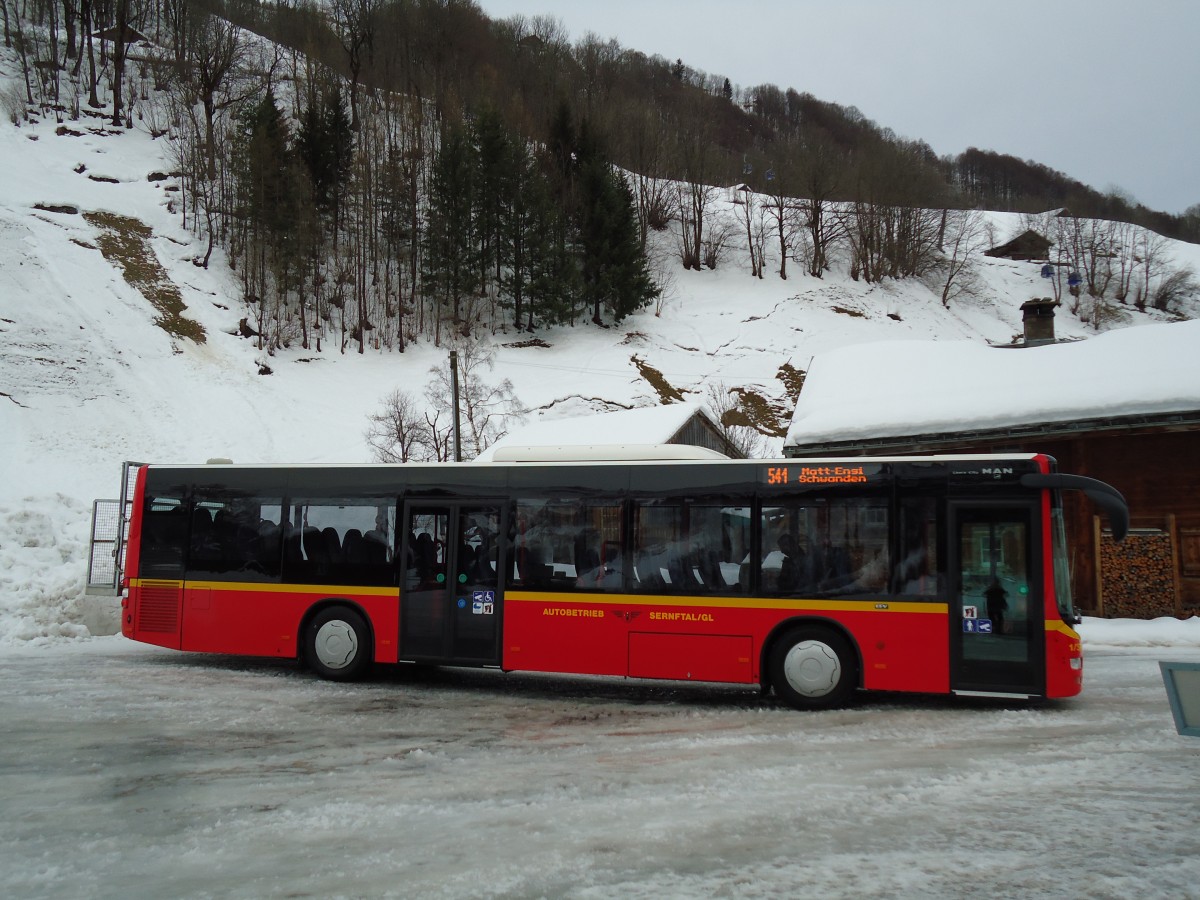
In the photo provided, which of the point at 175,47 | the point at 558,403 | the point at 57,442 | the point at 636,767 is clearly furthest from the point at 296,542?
the point at 175,47

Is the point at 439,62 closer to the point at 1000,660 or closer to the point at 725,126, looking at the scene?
the point at 725,126

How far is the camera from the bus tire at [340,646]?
10750 millimetres

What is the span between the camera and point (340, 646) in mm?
10812

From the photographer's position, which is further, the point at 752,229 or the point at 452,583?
the point at 752,229

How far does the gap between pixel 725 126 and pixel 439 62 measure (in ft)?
125

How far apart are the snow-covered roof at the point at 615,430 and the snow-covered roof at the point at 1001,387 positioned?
611 cm

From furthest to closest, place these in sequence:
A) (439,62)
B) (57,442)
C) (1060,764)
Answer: (439,62), (57,442), (1060,764)

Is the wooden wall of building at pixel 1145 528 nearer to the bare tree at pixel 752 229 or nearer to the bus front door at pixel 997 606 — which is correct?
the bus front door at pixel 997 606

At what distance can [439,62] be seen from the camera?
71.1 meters

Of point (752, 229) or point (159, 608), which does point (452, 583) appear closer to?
point (159, 608)

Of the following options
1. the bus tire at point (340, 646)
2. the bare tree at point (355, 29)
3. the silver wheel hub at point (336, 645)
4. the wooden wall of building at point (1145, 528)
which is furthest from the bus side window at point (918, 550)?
the bare tree at point (355, 29)

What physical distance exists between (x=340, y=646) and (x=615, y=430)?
59.5ft

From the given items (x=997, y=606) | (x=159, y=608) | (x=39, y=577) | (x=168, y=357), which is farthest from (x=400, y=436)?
(x=997, y=606)

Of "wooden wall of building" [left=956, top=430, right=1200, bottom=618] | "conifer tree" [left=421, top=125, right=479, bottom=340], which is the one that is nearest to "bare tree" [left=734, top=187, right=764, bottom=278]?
"conifer tree" [left=421, top=125, right=479, bottom=340]
